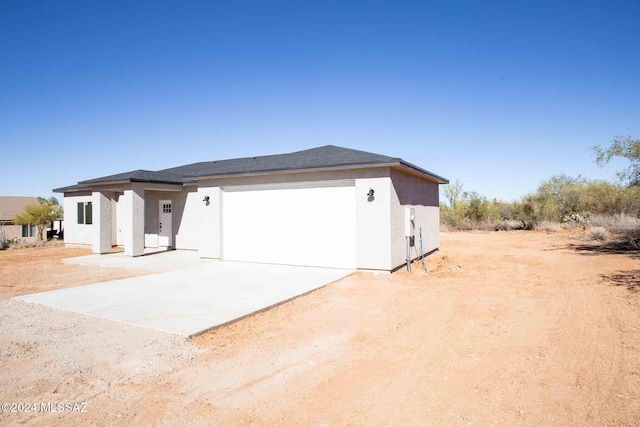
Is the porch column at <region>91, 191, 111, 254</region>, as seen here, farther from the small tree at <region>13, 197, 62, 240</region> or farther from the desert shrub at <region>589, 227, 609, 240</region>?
the desert shrub at <region>589, 227, 609, 240</region>

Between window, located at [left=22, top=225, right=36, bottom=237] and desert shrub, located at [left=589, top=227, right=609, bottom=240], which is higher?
window, located at [left=22, top=225, right=36, bottom=237]

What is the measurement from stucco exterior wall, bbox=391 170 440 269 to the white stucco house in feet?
0.10

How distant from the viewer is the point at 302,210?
10734mm

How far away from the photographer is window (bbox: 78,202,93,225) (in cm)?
1816

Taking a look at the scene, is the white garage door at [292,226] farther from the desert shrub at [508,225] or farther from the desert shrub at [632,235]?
the desert shrub at [508,225]

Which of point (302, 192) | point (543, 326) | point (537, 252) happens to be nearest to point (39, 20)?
point (302, 192)

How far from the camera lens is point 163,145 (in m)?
20.2

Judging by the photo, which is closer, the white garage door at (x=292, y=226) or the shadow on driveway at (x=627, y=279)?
the shadow on driveway at (x=627, y=279)

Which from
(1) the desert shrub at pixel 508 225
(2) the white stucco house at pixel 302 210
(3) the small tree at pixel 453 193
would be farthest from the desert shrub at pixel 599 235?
(3) the small tree at pixel 453 193

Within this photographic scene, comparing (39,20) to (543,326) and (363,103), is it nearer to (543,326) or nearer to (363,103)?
(363,103)

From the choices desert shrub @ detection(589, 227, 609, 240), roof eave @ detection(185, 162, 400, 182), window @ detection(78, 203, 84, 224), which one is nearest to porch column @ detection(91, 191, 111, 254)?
roof eave @ detection(185, 162, 400, 182)

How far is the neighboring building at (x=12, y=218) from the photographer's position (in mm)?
26219

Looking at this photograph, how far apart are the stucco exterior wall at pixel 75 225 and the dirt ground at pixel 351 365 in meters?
13.5

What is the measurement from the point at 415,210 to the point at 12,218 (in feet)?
104
